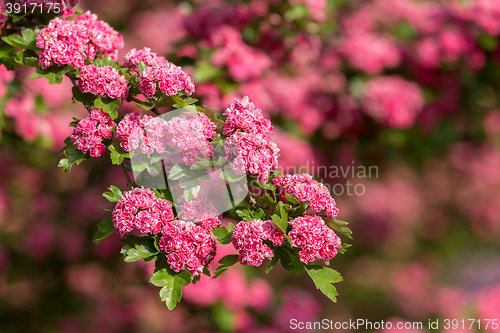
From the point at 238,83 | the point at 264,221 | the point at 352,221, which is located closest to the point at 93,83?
the point at 264,221

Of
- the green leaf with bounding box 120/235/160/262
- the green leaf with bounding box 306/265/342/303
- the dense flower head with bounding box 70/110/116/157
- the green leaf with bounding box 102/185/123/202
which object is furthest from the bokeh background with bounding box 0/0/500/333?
the green leaf with bounding box 306/265/342/303

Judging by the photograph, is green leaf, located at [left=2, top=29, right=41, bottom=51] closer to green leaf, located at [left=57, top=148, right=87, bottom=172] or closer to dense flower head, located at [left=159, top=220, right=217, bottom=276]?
green leaf, located at [left=57, top=148, right=87, bottom=172]

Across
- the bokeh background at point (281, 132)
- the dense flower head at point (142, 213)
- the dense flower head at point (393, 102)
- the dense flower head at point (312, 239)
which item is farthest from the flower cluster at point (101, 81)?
the dense flower head at point (393, 102)

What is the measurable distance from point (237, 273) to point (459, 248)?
5551 millimetres

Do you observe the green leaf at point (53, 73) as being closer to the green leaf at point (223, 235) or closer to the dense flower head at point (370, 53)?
the green leaf at point (223, 235)

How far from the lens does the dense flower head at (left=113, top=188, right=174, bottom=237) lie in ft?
4.04

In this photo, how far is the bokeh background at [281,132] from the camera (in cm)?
278

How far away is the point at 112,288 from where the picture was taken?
4.23 metres

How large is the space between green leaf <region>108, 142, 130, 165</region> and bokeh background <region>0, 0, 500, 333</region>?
1272 mm

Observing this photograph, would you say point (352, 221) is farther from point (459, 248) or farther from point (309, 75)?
point (309, 75)

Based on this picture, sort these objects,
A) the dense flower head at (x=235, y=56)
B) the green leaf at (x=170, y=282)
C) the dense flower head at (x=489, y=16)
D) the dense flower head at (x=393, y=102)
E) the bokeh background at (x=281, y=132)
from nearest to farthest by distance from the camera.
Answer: the green leaf at (x=170, y=282)
the dense flower head at (x=235, y=56)
the bokeh background at (x=281, y=132)
the dense flower head at (x=489, y=16)
the dense flower head at (x=393, y=102)

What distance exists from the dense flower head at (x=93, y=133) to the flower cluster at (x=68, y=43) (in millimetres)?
262

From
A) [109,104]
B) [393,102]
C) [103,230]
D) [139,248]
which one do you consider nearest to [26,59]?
[109,104]

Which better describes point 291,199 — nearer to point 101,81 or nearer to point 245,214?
point 245,214
